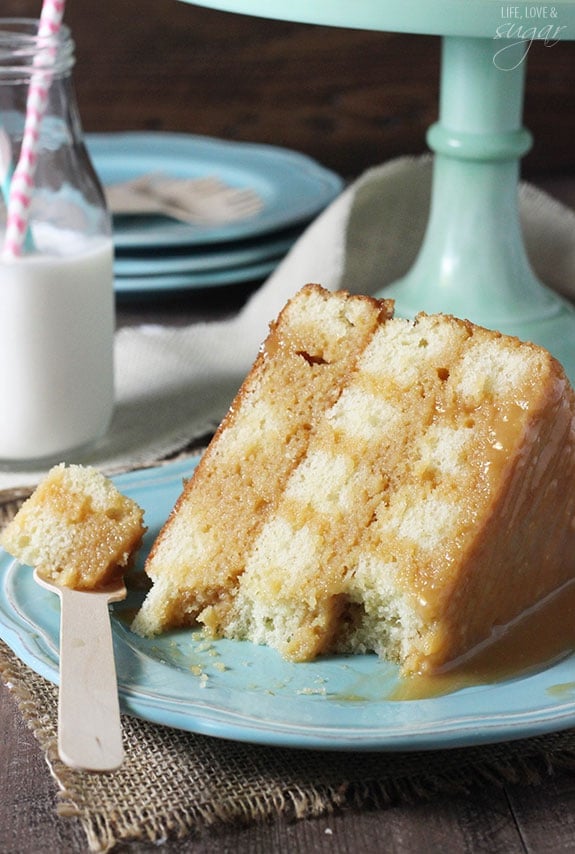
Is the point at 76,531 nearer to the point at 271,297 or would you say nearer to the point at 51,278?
the point at 51,278

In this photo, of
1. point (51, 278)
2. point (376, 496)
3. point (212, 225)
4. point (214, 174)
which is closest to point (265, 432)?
point (376, 496)

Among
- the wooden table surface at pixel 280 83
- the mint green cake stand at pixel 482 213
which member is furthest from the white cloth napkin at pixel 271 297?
the wooden table surface at pixel 280 83

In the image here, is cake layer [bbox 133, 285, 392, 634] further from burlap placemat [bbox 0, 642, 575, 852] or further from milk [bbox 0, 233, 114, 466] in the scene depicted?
milk [bbox 0, 233, 114, 466]

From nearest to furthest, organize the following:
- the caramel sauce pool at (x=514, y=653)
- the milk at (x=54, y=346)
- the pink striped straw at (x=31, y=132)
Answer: the caramel sauce pool at (x=514, y=653) → the pink striped straw at (x=31, y=132) → the milk at (x=54, y=346)

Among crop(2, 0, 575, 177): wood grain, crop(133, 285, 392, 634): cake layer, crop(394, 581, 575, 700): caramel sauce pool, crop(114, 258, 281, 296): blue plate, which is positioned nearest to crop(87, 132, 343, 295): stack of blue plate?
crop(114, 258, 281, 296): blue plate

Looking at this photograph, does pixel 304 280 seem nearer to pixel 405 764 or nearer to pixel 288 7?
pixel 288 7

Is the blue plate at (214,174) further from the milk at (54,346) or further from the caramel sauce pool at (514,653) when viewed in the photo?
the caramel sauce pool at (514,653)
